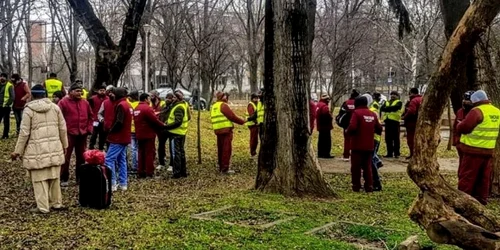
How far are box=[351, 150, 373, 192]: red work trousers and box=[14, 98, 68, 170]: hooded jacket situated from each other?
5.06 metres

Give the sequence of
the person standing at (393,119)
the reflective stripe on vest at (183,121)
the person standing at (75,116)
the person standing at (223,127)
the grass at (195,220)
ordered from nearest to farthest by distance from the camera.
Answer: the grass at (195,220), the person standing at (75,116), the reflective stripe on vest at (183,121), the person standing at (223,127), the person standing at (393,119)

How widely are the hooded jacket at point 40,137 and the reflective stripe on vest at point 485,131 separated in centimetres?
612

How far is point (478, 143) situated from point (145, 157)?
636 cm

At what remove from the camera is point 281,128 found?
9.73m

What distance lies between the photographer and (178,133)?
12.2 metres

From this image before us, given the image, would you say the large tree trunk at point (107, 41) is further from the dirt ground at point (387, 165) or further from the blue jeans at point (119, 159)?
the dirt ground at point (387, 165)

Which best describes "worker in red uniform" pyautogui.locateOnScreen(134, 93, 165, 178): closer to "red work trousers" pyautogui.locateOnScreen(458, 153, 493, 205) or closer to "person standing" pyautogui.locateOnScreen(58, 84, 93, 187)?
"person standing" pyautogui.locateOnScreen(58, 84, 93, 187)

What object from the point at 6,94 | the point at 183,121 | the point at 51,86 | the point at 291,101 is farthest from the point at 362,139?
the point at 6,94

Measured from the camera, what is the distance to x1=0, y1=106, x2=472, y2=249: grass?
6602 mm

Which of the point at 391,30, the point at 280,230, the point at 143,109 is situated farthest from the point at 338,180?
the point at 391,30

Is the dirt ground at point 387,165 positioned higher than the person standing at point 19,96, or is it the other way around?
the person standing at point 19,96

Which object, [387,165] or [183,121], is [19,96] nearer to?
[183,121]

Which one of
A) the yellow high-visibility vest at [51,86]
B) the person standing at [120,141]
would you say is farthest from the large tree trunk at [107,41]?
the person standing at [120,141]

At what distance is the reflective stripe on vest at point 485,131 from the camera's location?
9.12 meters
